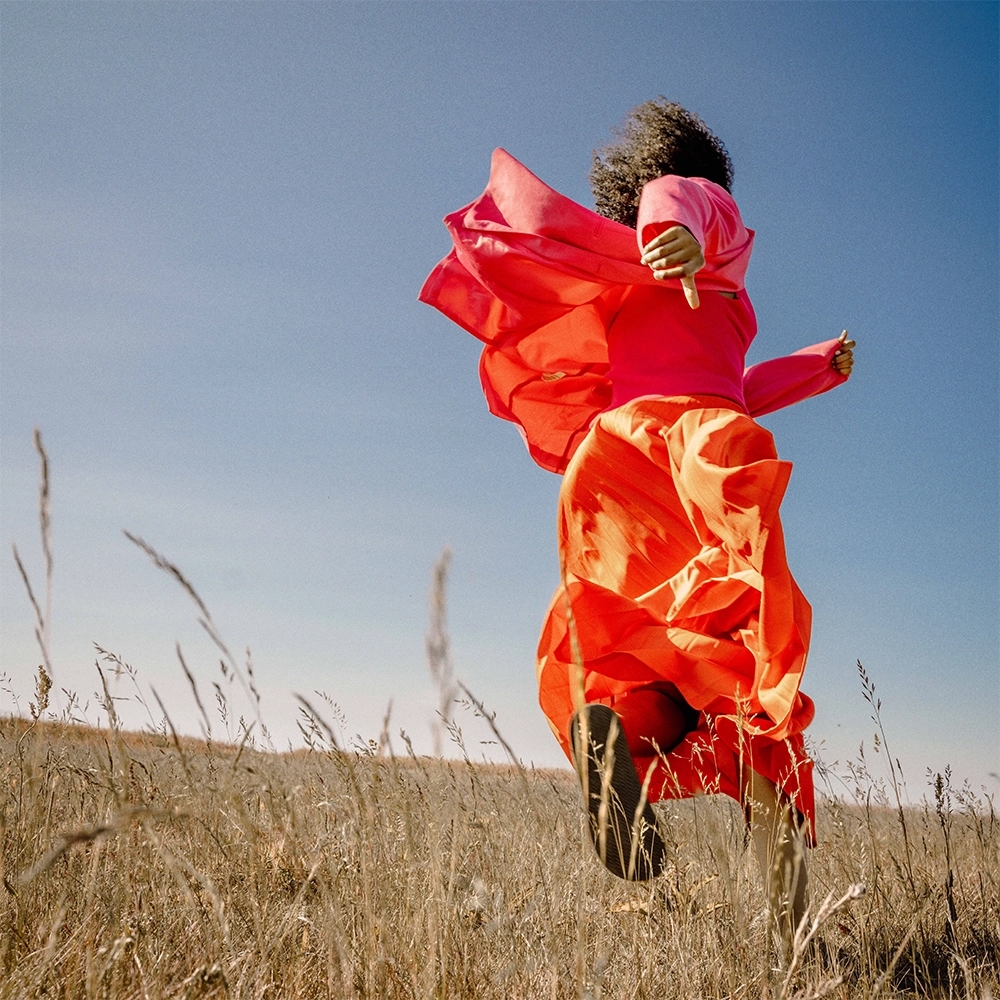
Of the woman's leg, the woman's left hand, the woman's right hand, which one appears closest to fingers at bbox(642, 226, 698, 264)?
the woman's right hand

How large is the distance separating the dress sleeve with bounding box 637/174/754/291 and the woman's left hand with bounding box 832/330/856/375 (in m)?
0.58

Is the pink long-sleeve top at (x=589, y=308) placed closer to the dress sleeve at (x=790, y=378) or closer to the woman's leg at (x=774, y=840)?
the dress sleeve at (x=790, y=378)

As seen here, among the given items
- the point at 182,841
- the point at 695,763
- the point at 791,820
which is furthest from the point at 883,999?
the point at 182,841

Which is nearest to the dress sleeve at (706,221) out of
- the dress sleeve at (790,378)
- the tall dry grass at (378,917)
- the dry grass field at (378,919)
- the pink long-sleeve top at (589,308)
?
the pink long-sleeve top at (589,308)

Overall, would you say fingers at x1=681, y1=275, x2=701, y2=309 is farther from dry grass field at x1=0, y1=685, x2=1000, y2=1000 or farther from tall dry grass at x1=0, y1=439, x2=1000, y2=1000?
dry grass field at x1=0, y1=685, x2=1000, y2=1000

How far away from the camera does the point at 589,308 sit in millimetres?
2818

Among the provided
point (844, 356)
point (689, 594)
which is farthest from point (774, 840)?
point (844, 356)

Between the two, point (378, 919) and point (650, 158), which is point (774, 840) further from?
point (650, 158)

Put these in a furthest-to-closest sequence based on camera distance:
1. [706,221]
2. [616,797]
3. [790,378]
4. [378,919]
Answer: [790,378] < [706,221] < [616,797] < [378,919]

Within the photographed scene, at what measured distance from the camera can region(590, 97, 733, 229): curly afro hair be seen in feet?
10.6

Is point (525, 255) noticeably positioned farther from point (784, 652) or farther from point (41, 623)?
point (41, 623)

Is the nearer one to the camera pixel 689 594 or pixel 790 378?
pixel 689 594

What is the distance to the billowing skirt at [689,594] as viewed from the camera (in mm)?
2010

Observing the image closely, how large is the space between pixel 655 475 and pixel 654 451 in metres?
0.08
